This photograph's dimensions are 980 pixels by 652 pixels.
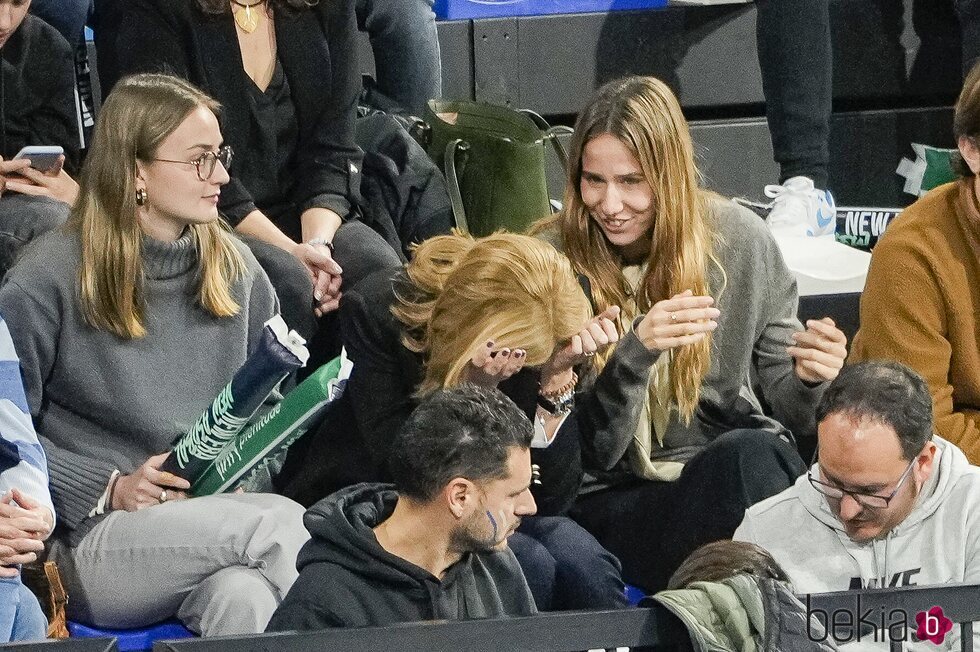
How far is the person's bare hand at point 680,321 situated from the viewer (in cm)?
282

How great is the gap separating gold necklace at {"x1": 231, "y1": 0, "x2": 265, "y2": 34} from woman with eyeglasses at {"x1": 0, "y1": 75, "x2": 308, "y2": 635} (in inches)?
21.8

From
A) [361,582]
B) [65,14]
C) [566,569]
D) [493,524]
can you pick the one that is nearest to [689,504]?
[566,569]

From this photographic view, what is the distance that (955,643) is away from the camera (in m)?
2.14

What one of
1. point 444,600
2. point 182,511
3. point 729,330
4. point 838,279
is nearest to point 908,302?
point 729,330

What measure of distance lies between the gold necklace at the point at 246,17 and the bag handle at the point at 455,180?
502 millimetres

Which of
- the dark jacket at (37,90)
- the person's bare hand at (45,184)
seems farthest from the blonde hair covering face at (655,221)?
the dark jacket at (37,90)

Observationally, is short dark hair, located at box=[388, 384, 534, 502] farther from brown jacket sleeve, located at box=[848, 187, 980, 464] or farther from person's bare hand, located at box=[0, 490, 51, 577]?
brown jacket sleeve, located at box=[848, 187, 980, 464]

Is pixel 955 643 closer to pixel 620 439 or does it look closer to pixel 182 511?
pixel 620 439

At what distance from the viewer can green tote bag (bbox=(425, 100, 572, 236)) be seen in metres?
3.68

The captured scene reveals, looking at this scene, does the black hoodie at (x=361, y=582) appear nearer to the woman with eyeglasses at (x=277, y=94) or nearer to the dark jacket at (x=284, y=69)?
the woman with eyeglasses at (x=277, y=94)

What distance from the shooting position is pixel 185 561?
8.86ft

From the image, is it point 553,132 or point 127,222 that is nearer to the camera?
point 127,222

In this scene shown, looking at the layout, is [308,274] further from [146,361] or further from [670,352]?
[670,352]

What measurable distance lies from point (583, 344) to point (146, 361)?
30.4 inches
